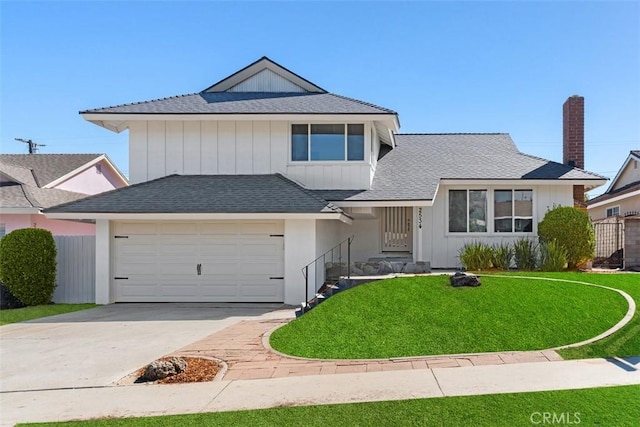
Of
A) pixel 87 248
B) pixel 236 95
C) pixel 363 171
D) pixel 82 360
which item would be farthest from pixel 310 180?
pixel 82 360

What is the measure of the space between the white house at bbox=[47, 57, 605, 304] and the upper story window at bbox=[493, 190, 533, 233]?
36mm

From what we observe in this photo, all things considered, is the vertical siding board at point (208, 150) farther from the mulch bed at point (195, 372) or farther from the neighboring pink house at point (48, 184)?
the mulch bed at point (195, 372)

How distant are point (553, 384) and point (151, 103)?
1474 cm

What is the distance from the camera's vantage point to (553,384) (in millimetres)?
5477

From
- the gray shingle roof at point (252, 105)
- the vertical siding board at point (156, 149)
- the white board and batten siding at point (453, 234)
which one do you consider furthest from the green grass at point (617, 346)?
the vertical siding board at point (156, 149)

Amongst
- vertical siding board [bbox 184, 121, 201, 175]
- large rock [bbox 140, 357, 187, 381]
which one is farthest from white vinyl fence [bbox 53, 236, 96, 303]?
large rock [bbox 140, 357, 187, 381]

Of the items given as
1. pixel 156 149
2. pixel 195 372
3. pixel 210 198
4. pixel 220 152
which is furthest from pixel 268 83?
pixel 195 372

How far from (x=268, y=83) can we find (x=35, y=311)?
11072 millimetres

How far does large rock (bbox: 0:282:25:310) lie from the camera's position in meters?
13.4

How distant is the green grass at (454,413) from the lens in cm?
458

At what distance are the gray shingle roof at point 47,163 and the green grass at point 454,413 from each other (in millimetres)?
21782

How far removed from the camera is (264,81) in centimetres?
1738

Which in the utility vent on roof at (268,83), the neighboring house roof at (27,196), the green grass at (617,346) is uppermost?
the utility vent on roof at (268,83)

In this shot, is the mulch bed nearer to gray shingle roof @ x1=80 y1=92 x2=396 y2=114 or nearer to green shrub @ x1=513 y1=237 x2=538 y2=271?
gray shingle roof @ x1=80 y1=92 x2=396 y2=114
